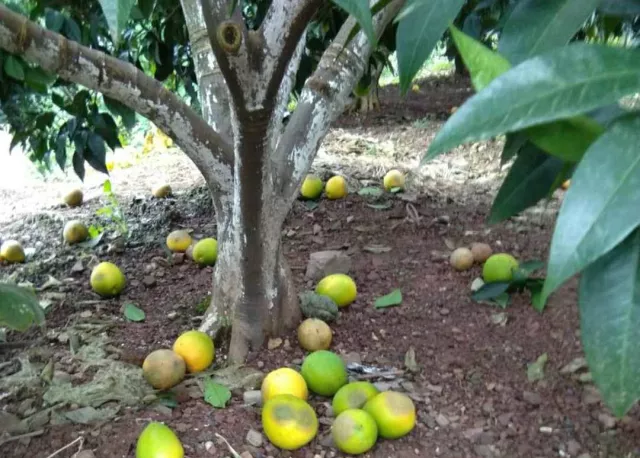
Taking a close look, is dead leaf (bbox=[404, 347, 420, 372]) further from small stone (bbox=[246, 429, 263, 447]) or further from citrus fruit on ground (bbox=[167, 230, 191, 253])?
citrus fruit on ground (bbox=[167, 230, 191, 253])

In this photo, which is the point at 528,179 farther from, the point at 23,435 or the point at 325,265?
the point at 325,265

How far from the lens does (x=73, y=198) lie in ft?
12.7

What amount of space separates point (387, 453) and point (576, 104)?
4.38ft

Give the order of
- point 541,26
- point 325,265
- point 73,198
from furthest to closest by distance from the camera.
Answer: point 73,198 → point 325,265 → point 541,26

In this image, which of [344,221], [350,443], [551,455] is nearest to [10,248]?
[344,221]

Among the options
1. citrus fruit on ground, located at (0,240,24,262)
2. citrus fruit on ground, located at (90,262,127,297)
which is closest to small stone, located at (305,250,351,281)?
citrus fruit on ground, located at (90,262,127,297)

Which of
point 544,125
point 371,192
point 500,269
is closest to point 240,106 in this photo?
point 544,125

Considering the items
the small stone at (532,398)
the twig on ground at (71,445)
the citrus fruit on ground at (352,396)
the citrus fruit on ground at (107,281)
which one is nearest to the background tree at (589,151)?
the citrus fruit on ground at (352,396)

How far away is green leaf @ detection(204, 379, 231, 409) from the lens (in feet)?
5.73

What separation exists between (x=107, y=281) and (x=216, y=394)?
3.02ft

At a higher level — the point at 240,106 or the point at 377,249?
the point at 240,106

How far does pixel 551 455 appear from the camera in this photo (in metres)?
1.56

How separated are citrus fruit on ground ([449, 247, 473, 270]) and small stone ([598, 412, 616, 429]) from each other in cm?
94

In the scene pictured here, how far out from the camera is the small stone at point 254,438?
5.32ft
